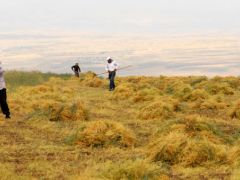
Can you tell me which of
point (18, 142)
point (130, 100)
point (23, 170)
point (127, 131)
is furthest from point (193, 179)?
Answer: point (130, 100)

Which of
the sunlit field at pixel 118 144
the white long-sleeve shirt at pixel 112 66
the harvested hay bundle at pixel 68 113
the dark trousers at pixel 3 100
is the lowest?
the sunlit field at pixel 118 144

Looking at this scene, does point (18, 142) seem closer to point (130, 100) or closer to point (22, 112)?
point (22, 112)

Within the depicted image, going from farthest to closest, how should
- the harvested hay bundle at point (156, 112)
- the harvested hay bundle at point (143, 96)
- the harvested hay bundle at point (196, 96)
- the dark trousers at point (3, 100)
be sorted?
the harvested hay bundle at point (196, 96), the harvested hay bundle at point (143, 96), the harvested hay bundle at point (156, 112), the dark trousers at point (3, 100)

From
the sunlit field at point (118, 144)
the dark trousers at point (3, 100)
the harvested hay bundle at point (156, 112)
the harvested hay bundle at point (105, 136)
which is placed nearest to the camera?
the sunlit field at point (118, 144)

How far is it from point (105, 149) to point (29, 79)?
107 ft

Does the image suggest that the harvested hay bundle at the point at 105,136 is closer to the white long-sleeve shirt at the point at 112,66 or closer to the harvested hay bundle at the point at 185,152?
the harvested hay bundle at the point at 185,152

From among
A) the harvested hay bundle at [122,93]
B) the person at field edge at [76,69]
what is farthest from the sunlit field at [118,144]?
the person at field edge at [76,69]

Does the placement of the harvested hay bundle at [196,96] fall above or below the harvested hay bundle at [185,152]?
above

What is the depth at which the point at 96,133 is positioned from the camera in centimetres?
1211

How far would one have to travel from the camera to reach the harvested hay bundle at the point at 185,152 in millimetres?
9828

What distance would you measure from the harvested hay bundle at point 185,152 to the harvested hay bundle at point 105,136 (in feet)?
5.58

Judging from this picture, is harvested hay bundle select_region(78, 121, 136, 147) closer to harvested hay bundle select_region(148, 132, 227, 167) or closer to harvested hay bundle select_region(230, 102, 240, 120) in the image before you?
harvested hay bundle select_region(148, 132, 227, 167)

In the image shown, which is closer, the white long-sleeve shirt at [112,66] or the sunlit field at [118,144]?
the sunlit field at [118,144]

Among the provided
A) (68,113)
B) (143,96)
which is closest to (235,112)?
(68,113)
